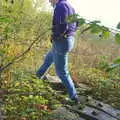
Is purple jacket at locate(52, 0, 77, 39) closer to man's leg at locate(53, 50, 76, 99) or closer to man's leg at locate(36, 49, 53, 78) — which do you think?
man's leg at locate(53, 50, 76, 99)

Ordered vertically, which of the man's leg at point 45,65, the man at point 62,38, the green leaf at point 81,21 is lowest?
the man's leg at point 45,65

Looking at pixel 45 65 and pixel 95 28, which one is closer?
pixel 95 28

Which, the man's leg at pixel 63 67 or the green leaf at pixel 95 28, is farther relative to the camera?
the man's leg at pixel 63 67

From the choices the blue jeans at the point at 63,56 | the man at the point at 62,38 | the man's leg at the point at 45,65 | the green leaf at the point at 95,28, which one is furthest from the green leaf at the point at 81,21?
the man's leg at the point at 45,65

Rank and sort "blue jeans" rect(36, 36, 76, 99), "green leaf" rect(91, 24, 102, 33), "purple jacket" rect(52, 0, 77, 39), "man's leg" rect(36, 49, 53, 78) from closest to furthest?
"green leaf" rect(91, 24, 102, 33) < "purple jacket" rect(52, 0, 77, 39) < "blue jeans" rect(36, 36, 76, 99) < "man's leg" rect(36, 49, 53, 78)

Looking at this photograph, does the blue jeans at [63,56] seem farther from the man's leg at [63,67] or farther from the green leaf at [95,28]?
the green leaf at [95,28]

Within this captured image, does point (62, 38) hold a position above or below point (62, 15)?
below

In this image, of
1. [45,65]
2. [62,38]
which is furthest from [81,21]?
[45,65]

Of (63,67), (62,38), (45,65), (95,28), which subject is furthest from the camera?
(45,65)

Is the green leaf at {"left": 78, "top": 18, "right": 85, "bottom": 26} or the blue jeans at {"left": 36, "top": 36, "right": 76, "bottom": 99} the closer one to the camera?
the green leaf at {"left": 78, "top": 18, "right": 85, "bottom": 26}

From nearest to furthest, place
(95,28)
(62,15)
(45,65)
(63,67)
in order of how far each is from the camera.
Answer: (95,28) → (62,15) → (63,67) → (45,65)

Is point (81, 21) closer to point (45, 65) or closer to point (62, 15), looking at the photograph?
point (62, 15)

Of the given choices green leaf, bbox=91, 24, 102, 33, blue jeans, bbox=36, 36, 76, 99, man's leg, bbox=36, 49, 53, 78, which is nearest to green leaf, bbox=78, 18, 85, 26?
green leaf, bbox=91, 24, 102, 33

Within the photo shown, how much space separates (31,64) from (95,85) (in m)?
1.44
